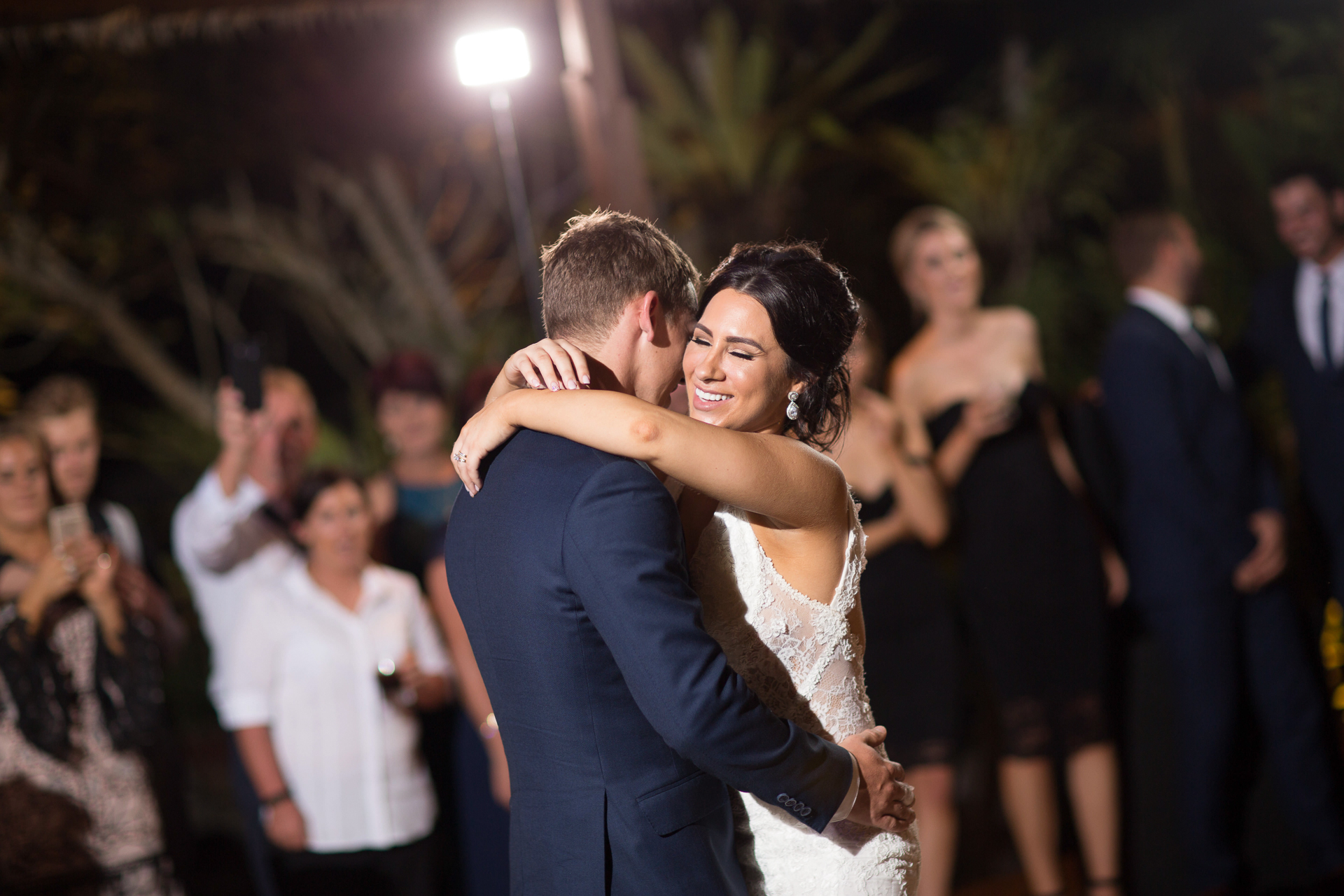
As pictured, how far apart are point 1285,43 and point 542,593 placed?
570cm

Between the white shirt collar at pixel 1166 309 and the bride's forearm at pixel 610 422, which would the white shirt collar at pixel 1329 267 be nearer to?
the white shirt collar at pixel 1166 309

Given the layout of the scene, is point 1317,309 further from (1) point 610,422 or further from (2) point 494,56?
(1) point 610,422

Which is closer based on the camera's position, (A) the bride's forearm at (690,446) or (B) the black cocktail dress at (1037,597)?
(A) the bride's forearm at (690,446)

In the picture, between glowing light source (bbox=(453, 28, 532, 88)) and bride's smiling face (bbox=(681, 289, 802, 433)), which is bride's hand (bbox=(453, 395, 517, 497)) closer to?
bride's smiling face (bbox=(681, 289, 802, 433))

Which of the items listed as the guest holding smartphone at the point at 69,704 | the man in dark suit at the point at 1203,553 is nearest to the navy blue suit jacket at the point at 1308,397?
the man in dark suit at the point at 1203,553

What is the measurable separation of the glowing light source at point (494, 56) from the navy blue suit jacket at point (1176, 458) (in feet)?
6.90

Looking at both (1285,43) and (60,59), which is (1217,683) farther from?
(60,59)

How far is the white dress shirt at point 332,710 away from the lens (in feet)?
10.00

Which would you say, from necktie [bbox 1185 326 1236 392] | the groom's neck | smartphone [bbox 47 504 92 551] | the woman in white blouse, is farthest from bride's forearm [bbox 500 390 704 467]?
necktie [bbox 1185 326 1236 392]

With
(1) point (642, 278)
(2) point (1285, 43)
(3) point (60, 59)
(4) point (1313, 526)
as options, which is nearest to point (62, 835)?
(1) point (642, 278)

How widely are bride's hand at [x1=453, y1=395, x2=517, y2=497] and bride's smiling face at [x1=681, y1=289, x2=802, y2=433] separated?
313mm

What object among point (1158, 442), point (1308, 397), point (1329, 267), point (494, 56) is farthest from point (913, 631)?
point (494, 56)

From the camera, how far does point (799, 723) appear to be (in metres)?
1.70

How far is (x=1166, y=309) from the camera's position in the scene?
3469 mm
